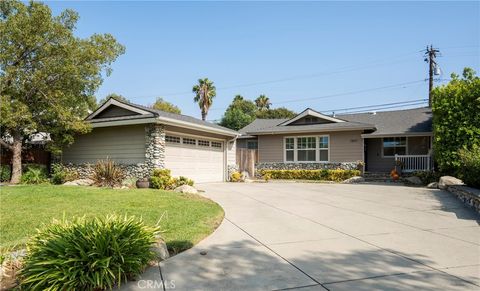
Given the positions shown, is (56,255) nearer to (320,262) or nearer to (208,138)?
(320,262)

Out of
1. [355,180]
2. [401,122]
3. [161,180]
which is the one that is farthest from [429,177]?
[161,180]

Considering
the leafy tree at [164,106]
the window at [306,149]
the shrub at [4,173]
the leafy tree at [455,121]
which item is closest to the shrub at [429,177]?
the leafy tree at [455,121]

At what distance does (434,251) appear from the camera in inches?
200

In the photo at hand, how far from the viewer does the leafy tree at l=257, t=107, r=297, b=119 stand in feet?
164

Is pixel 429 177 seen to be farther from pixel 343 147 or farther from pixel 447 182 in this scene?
pixel 343 147

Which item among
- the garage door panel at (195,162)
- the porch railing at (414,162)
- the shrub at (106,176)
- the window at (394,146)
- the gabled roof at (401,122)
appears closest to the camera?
the shrub at (106,176)

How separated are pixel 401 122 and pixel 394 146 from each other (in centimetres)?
163

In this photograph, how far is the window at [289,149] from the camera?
22130 mm

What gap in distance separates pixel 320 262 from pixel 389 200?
723 cm

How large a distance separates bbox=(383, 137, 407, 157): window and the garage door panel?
10.4 m

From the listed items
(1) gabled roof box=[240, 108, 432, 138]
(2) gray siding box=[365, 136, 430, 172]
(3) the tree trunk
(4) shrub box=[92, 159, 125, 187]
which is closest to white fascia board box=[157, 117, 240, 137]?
(4) shrub box=[92, 159, 125, 187]

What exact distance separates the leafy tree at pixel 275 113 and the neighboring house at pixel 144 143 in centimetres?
3134

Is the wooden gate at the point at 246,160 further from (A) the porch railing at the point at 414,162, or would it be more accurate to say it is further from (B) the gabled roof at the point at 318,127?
(A) the porch railing at the point at 414,162

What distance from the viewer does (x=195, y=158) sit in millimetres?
17312
